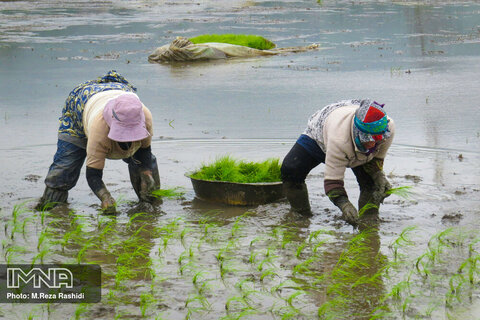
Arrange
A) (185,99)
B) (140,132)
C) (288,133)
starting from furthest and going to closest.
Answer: (185,99), (288,133), (140,132)

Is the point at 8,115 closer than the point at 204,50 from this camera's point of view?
Yes

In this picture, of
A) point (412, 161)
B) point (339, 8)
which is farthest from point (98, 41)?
point (412, 161)

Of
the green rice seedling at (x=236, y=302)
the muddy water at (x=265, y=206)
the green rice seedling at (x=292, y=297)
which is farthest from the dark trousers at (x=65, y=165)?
the green rice seedling at (x=292, y=297)

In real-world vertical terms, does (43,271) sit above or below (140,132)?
below

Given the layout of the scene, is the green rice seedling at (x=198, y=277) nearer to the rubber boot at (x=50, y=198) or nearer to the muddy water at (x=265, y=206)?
the muddy water at (x=265, y=206)

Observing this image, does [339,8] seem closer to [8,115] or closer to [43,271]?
[8,115]

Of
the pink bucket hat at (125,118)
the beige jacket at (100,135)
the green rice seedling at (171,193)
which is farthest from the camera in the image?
the green rice seedling at (171,193)

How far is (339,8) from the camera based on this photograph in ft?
84.2

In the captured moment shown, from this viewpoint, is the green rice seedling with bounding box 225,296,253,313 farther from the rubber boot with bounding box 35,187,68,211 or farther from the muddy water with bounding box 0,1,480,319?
the rubber boot with bounding box 35,187,68,211

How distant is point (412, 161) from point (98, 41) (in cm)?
1226

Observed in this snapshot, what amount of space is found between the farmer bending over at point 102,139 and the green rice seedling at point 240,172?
45 centimetres

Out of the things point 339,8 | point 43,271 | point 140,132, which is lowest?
point 43,271

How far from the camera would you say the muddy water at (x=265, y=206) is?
4.47m

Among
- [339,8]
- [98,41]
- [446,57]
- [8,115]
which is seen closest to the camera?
[8,115]
